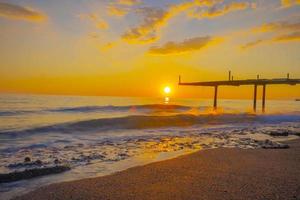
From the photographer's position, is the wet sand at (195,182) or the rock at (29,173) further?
the rock at (29,173)

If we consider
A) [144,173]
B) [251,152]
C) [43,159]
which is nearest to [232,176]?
[144,173]

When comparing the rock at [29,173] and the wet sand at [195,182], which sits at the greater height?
the wet sand at [195,182]

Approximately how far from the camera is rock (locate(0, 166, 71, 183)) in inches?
262

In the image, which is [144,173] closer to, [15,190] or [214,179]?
[214,179]

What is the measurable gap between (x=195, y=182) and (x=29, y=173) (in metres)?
3.98

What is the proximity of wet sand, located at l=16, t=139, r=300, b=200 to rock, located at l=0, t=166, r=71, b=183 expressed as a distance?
122 centimetres

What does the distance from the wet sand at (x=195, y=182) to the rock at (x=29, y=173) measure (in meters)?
1.22

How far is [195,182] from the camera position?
621 centimetres

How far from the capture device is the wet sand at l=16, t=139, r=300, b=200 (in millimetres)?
5395

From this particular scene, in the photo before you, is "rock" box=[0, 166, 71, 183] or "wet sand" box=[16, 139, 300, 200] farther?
"rock" box=[0, 166, 71, 183]

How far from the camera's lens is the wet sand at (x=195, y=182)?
5.39 meters

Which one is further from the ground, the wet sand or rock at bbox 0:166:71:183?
the wet sand

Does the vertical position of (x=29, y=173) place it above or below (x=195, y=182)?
below

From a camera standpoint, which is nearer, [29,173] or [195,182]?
[195,182]
